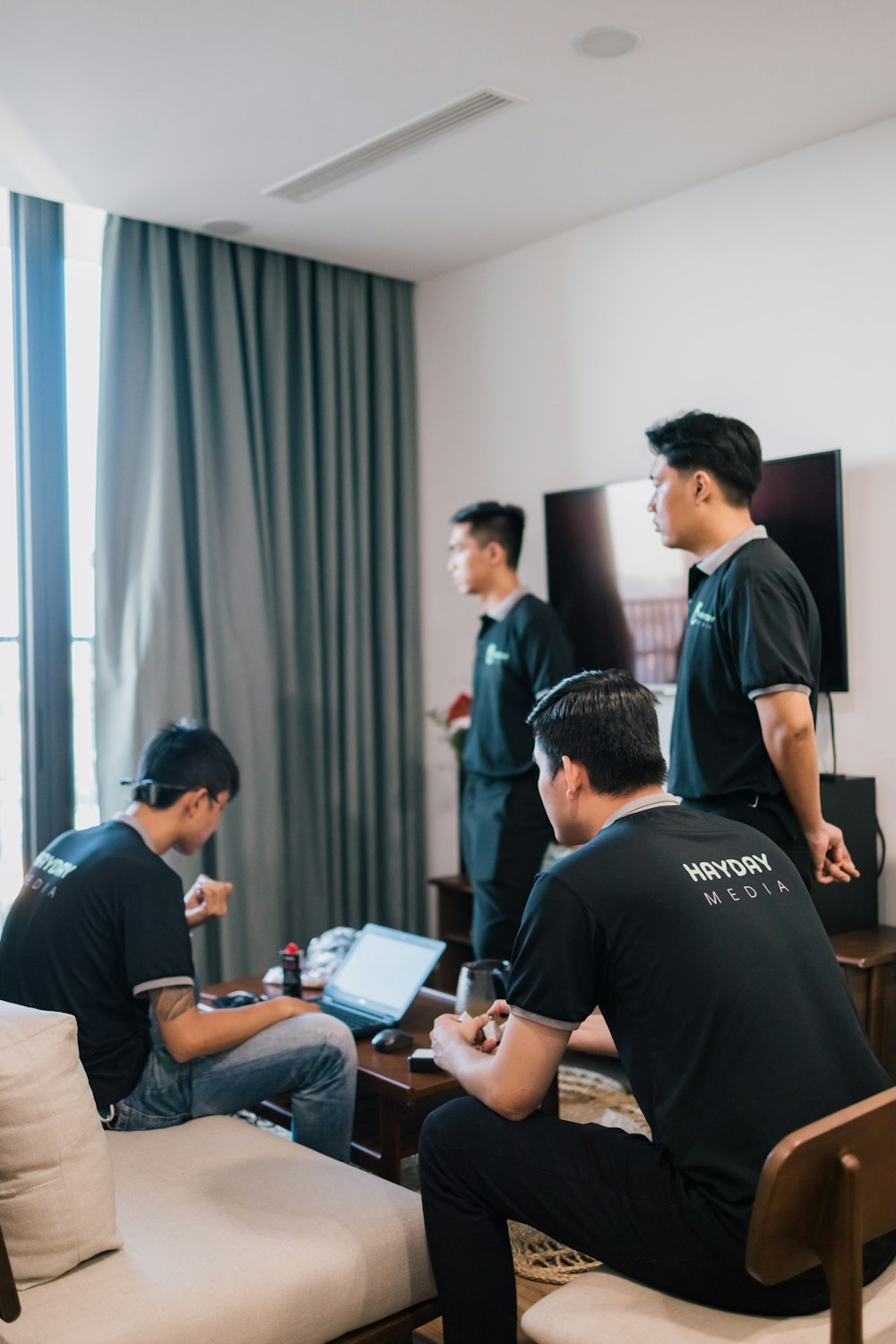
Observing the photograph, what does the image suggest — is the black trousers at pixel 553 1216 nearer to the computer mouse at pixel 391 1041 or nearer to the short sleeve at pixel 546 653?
the computer mouse at pixel 391 1041

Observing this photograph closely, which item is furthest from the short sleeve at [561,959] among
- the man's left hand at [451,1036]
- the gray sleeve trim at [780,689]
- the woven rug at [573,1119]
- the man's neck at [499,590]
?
the man's neck at [499,590]

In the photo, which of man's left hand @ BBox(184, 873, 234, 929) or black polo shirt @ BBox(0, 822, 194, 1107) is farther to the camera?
man's left hand @ BBox(184, 873, 234, 929)

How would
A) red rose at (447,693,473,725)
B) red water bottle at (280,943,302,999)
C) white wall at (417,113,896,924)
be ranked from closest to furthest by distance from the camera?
1. red water bottle at (280,943,302,999)
2. white wall at (417,113,896,924)
3. red rose at (447,693,473,725)

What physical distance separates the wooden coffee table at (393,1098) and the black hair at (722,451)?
136 centimetres

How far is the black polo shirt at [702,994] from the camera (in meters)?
1.62

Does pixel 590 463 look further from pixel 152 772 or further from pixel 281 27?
pixel 152 772

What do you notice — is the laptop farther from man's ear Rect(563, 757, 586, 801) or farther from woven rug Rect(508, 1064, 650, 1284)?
man's ear Rect(563, 757, 586, 801)

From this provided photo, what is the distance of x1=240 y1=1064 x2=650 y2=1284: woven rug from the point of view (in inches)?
102

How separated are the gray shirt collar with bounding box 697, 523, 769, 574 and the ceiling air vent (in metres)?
1.30

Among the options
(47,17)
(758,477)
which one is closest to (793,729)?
(758,477)

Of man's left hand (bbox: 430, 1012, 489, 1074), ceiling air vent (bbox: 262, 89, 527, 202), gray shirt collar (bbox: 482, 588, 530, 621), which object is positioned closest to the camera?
man's left hand (bbox: 430, 1012, 489, 1074)

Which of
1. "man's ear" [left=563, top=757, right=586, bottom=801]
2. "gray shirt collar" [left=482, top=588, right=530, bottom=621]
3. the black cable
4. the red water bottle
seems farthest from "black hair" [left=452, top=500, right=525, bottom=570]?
"man's ear" [left=563, top=757, right=586, bottom=801]

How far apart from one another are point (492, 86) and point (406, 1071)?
2314 millimetres

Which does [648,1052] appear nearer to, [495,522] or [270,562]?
[495,522]
